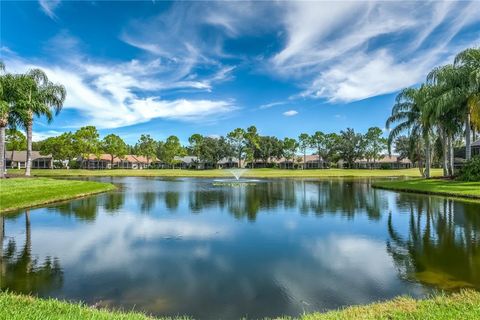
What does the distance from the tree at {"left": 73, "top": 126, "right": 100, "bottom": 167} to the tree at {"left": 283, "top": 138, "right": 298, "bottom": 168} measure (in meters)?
51.5

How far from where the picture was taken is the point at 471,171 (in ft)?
98.4

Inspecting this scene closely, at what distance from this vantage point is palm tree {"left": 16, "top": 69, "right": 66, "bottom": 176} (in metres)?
33.9

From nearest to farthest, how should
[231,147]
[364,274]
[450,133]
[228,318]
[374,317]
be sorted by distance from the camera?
[374,317] < [228,318] < [364,274] < [450,133] < [231,147]

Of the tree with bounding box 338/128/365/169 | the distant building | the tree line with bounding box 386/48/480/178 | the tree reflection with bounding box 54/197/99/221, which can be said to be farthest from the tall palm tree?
the distant building

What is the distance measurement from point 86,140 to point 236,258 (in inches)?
2845

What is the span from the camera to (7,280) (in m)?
7.66

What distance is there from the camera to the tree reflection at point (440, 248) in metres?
7.98

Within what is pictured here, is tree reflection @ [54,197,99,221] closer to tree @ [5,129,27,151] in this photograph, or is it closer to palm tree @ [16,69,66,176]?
palm tree @ [16,69,66,176]

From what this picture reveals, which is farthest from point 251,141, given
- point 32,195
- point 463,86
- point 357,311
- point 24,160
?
point 357,311

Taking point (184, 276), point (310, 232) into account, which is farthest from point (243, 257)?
point (310, 232)

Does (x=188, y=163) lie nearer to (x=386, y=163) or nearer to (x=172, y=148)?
(x=172, y=148)

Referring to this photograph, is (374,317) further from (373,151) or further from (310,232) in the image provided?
(373,151)

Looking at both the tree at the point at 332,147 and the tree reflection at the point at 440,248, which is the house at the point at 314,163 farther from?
the tree reflection at the point at 440,248

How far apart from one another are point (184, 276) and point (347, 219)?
9.93m
